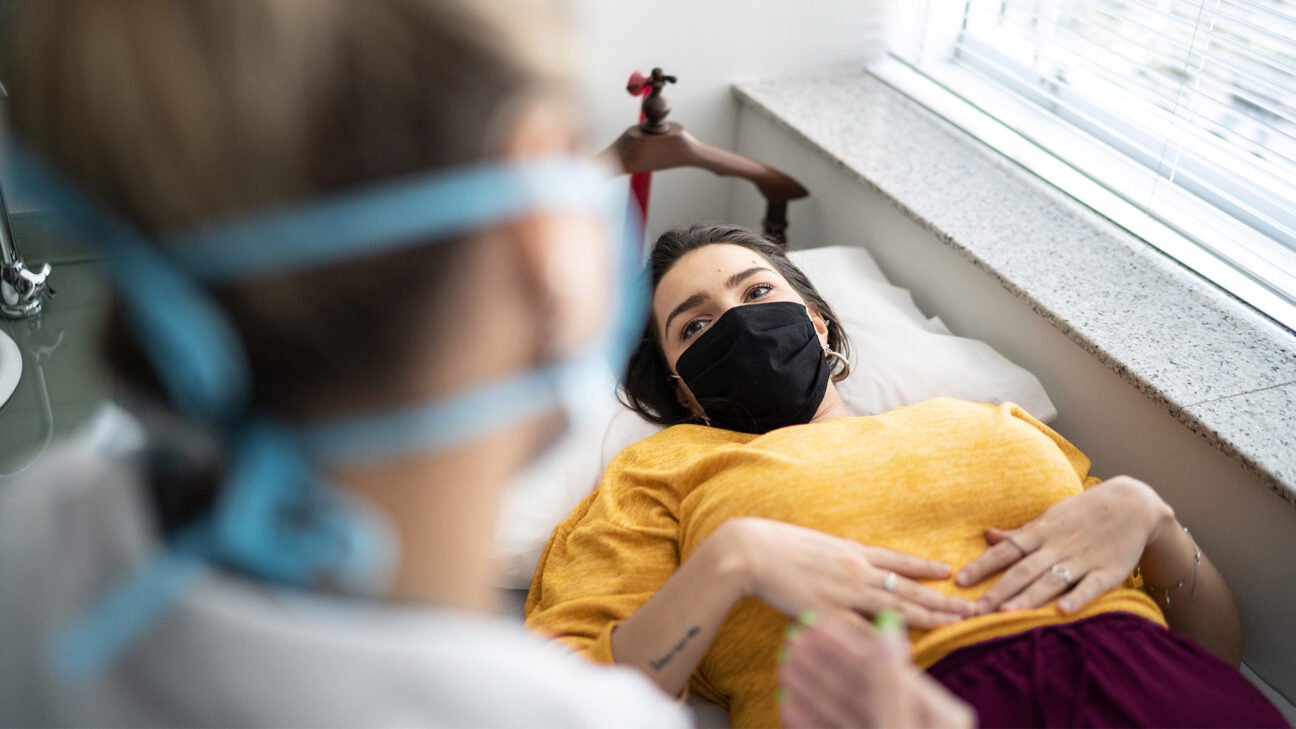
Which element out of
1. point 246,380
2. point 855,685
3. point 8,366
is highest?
point 246,380

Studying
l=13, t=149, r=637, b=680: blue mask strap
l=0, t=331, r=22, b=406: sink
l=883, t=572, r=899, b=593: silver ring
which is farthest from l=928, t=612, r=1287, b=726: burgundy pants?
l=0, t=331, r=22, b=406: sink

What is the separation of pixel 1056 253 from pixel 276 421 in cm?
172

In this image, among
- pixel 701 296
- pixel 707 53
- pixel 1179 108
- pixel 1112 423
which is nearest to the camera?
Answer: pixel 701 296

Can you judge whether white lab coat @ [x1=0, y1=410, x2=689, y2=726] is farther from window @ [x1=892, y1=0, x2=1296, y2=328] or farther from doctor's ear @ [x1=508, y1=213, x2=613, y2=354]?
window @ [x1=892, y1=0, x2=1296, y2=328]

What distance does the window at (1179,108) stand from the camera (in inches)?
73.3

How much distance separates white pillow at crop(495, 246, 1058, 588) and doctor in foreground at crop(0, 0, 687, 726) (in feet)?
3.12

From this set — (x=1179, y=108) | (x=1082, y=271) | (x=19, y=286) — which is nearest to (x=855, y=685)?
(x=1082, y=271)

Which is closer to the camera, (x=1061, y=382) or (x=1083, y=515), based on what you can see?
(x=1083, y=515)

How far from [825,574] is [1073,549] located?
13.2 inches

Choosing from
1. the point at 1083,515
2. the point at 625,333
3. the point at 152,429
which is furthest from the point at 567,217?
the point at 1083,515

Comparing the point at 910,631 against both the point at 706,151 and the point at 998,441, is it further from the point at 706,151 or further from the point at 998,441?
the point at 706,151

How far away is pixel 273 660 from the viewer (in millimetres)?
619

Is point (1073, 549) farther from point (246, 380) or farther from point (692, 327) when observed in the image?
point (246, 380)

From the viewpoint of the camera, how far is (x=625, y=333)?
0.81 meters
